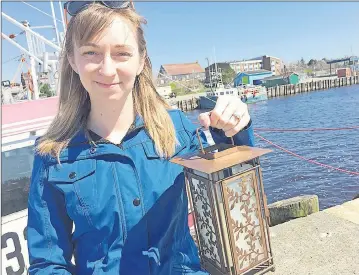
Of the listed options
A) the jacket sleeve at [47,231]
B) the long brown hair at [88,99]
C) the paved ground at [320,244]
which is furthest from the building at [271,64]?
the jacket sleeve at [47,231]

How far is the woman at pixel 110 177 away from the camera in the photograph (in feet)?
5.31

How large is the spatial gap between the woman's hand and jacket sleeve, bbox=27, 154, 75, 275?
836 millimetres

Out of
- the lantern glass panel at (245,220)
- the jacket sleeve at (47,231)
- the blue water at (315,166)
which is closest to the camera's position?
the lantern glass panel at (245,220)

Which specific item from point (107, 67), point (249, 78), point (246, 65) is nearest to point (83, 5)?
point (107, 67)

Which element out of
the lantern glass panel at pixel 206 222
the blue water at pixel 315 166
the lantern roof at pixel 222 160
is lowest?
the blue water at pixel 315 166

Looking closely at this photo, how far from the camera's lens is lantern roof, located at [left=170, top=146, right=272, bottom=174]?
1.37m

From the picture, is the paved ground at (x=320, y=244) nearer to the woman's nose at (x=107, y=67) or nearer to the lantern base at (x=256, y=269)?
the lantern base at (x=256, y=269)

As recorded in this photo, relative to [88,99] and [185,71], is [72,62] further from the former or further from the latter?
[185,71]

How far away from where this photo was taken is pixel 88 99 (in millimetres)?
1948

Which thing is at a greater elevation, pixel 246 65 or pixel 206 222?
pixel 246 65

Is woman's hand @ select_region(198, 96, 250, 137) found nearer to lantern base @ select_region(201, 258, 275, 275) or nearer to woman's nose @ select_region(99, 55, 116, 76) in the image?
woman's nose @ select_region(99, 55, 116, 76)

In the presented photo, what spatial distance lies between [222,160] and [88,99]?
37.3 inches

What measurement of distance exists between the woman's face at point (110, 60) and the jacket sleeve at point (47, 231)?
524 millimetres

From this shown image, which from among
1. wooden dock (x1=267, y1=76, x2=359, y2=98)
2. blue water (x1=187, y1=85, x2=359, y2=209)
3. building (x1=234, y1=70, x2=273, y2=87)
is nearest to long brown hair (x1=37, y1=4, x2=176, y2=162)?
blue water (x1=187, y1=85, x2=359, y2=209)
